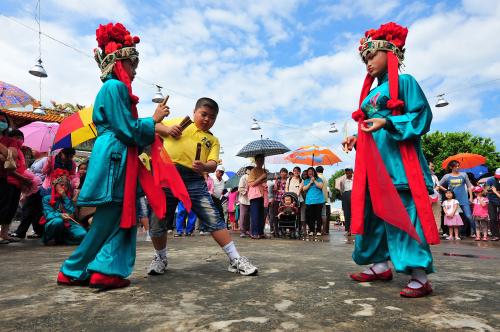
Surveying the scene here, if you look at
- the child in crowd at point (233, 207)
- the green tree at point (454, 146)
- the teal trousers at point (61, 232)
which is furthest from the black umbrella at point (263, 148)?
the green tree at point (454, 146)

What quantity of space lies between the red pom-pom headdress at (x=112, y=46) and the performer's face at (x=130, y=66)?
3 centimetres

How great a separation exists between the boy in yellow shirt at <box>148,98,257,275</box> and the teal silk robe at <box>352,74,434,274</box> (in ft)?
3.31

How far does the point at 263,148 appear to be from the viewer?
972 centimetres

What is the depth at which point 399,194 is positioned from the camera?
253cm

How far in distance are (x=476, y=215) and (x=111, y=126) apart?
28.4 feet

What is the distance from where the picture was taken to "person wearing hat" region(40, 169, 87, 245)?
220 inches

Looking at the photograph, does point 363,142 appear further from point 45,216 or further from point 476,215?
point 476,215

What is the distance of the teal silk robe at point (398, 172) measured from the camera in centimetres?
241

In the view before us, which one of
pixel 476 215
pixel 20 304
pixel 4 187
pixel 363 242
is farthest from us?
pixel 476 215

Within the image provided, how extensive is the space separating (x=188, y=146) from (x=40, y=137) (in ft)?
19.4

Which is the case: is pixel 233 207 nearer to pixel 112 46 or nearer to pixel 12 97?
pixel 12 97

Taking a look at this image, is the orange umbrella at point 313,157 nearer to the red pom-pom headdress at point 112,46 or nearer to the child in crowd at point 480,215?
the child in crowd at point 480,215

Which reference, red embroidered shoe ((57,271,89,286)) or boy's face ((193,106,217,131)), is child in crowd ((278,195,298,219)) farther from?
red embroidered shoe ((57,271,89,286))

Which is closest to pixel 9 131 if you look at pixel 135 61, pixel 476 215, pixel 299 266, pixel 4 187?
pixel 4 187
